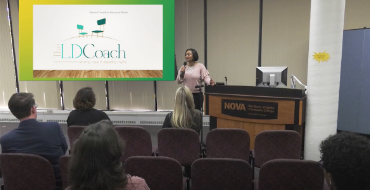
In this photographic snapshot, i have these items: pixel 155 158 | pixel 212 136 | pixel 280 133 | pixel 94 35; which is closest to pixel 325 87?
pixel 280 133

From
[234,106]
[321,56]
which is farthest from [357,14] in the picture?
[234,106]

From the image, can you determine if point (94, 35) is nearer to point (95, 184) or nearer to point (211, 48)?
point (211, 48)

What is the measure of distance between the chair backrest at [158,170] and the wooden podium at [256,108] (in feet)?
6.38

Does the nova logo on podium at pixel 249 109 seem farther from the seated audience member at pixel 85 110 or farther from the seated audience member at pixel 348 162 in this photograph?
the seated audience member at pixel 348 162

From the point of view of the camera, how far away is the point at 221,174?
182 centimetres

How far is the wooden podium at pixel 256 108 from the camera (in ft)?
10.7

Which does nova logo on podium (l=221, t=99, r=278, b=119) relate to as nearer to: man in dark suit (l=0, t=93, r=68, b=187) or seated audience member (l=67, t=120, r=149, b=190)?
man in dark suit (l=0, t=93, r=68, b=187)

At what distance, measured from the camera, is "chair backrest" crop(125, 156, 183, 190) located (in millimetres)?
1787

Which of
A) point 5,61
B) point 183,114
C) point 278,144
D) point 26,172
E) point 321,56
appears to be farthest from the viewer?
point 5,61

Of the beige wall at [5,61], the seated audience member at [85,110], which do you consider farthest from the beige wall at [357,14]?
the beige wall at [5,61]

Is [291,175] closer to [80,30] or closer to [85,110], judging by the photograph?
[85,110]

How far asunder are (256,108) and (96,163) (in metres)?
2.72

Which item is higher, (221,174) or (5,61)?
(5,61)

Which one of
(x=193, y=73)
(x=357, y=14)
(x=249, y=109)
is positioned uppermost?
(x=357, y=14)
